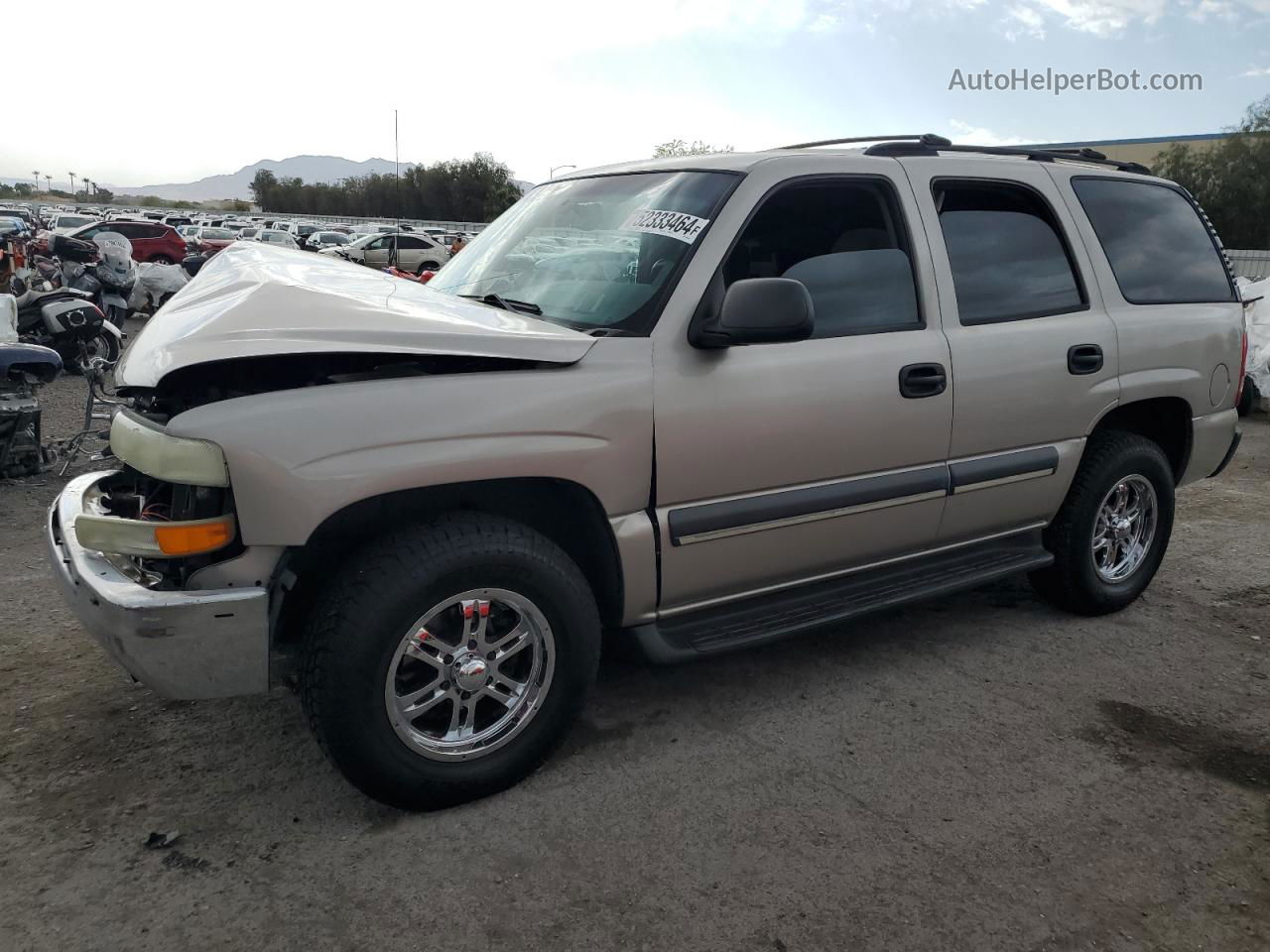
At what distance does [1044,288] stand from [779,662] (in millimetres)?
1815

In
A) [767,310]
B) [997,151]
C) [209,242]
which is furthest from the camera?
[209,242]

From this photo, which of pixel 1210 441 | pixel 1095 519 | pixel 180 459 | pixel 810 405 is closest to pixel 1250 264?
pixel 1210 441

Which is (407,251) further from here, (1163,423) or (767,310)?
(767,310)

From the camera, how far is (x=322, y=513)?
8.07 ft

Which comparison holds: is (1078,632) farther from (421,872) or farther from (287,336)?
(287,336)

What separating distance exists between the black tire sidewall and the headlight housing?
11.0ft

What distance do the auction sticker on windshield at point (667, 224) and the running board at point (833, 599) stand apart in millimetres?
1210

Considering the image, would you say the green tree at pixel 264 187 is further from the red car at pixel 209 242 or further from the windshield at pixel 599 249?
the windshield at pixel 599 249

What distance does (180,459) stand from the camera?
2.39 metres

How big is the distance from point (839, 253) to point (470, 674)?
1876 mm

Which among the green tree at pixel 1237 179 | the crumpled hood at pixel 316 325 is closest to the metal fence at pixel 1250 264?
the green tree at pixel 1237 179

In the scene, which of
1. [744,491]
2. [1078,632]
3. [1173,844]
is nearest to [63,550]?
[744,491]

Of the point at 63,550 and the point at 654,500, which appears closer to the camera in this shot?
the point at 63,550

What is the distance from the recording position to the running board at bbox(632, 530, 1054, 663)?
3107 mm
